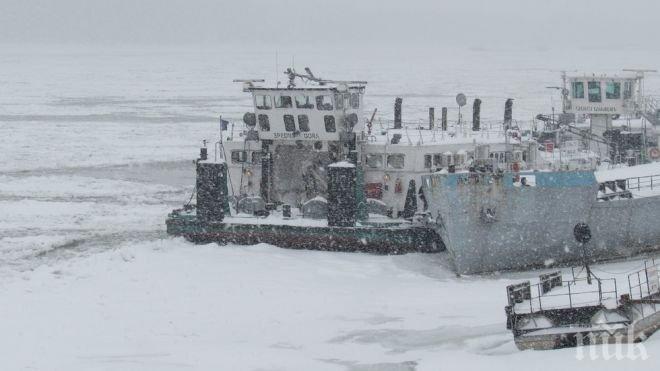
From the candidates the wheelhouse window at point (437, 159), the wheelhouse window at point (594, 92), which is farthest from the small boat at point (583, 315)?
the wheelhouse window at point (594, 92)

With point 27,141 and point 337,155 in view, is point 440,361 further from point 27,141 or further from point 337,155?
point 27,141

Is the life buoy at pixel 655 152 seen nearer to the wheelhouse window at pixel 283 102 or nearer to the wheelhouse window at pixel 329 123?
the wheelhouse window at pixel 329 123

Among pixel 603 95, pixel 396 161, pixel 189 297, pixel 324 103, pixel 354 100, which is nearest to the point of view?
pixel 189 297

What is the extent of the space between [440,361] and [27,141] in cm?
3975

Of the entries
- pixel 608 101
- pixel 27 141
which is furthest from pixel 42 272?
pixel 27 141

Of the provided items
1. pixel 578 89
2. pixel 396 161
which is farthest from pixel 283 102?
pixel 578 89

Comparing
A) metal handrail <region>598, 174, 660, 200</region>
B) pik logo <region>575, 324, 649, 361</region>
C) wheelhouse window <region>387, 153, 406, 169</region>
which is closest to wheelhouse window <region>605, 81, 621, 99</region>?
metal handrail <region>598, 174, 660, 200</region>

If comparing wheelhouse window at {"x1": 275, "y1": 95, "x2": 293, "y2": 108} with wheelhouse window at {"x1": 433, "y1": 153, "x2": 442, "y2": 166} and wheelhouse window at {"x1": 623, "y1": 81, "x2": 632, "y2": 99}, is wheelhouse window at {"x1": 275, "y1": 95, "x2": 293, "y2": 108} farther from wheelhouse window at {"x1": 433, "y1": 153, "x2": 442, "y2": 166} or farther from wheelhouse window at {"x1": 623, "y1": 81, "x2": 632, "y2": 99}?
wheelhouse window at {"x1": 623, "y1": 81, "x2": 632, "y2": 99}

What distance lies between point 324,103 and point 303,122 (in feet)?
2.76

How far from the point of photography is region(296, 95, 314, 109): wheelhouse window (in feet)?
98.8

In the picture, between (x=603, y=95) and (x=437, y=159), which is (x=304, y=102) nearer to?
(x=437, y=159)

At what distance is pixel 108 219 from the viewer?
3306 centimetres

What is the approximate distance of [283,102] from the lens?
30391mm

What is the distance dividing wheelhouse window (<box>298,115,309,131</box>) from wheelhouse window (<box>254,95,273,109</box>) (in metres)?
0.96
